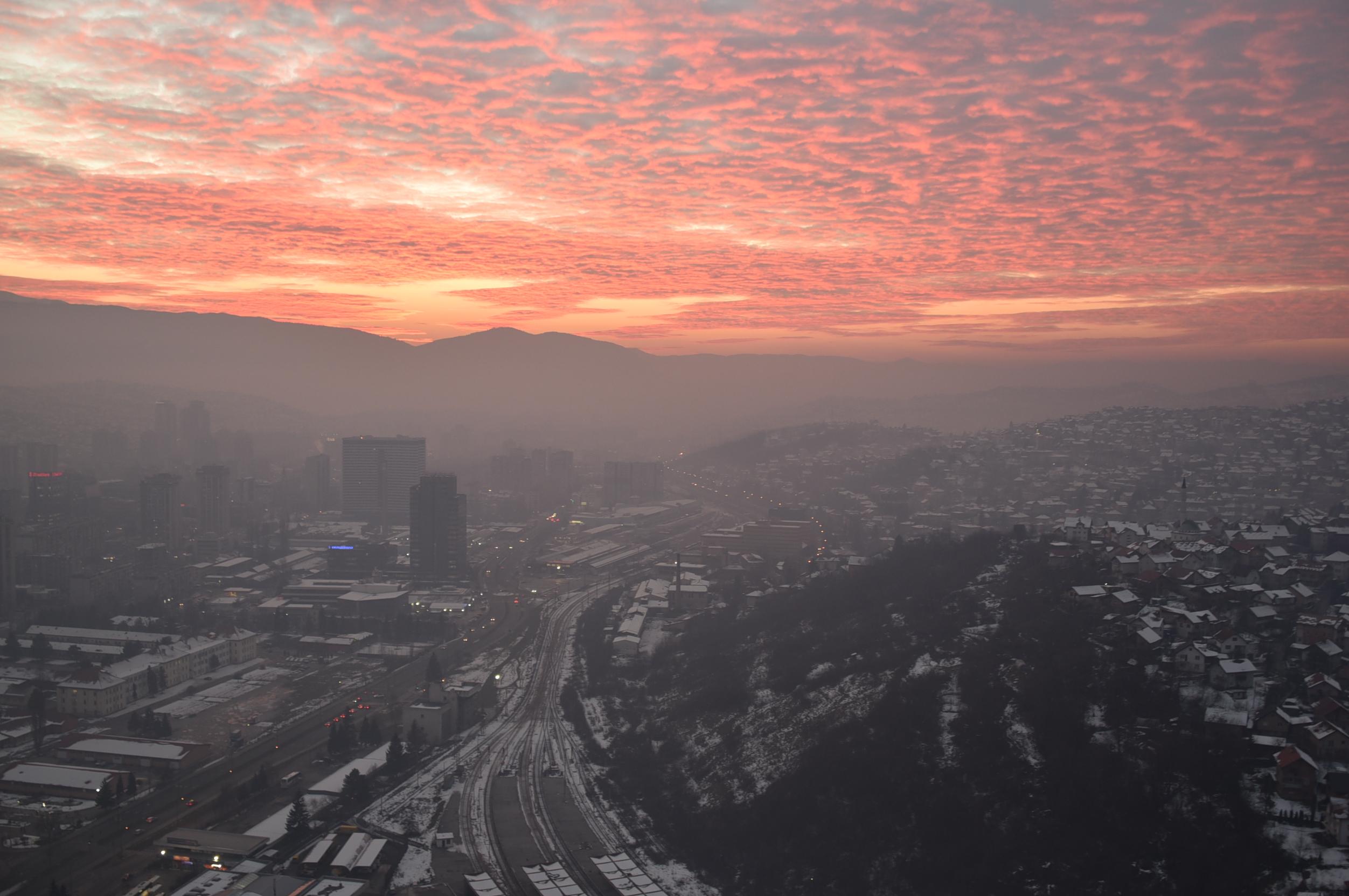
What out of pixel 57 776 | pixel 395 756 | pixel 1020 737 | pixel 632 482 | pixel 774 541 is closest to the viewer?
pixel 1020 737

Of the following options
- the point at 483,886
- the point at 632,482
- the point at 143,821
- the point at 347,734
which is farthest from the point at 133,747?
the point at 632,482

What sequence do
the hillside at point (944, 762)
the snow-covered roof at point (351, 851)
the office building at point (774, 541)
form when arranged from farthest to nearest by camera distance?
the office building at point (774, 541)
the snow-covered roof at point (351, 851)
the hillside at point (944, 762)

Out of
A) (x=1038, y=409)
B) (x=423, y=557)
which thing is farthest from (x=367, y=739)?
A: (x=1038, y=409)

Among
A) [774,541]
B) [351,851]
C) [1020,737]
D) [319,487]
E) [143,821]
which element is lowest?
[143,821]

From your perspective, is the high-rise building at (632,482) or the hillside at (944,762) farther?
the high-rise building at (632,482)

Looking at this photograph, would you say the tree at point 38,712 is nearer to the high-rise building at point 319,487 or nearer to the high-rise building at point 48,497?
the high-rise building at point 48,497

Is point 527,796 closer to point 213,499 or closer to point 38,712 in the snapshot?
point 38,712

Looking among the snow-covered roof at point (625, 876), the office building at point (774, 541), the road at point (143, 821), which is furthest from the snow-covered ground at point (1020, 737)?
the office building at point (774, 541)
